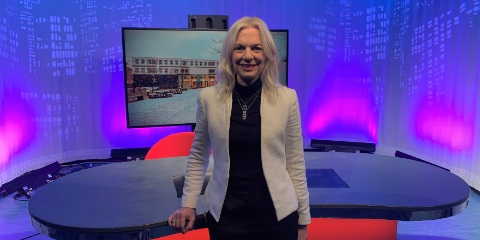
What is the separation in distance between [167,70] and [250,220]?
323cm

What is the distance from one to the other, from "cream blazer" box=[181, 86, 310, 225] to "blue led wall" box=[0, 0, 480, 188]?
301 cm

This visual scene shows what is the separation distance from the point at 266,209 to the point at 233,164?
0.57 ft

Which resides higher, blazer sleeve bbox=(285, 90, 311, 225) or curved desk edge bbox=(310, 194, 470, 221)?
blazer sleeve bbox=(285, 90, 311, 225)

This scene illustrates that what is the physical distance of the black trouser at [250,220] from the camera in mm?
986

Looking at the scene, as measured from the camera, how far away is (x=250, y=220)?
3.24 ft

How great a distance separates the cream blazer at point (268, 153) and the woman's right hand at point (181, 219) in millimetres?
23

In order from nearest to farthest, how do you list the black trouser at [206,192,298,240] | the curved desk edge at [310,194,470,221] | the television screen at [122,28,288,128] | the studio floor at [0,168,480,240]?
the black trouser at [206,192,298,240]
the curved desk edge at [310,194,470,221]
the studio floor at [0,168,480,240]
the television screen at [122,28,288,128]

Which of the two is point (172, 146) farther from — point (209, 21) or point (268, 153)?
point (209, 21)

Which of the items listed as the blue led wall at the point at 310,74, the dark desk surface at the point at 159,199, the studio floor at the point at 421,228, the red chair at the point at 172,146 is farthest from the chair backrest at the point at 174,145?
the blue led wall at the point at 310,74

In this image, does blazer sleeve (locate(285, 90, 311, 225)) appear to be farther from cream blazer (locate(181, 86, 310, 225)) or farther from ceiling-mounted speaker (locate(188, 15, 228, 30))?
ceiling-mounted speaker (locate(188, 15, 228, 30))

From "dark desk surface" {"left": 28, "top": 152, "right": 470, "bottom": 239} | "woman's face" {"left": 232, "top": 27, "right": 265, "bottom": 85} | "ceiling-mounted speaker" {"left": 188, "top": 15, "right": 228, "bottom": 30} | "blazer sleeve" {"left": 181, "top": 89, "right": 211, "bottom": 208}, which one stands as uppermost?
"ceiling-mounted speaker" {"left": 188, "top": 15, "right": 228, "bottom": 30}

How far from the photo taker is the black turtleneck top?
1.00 meters

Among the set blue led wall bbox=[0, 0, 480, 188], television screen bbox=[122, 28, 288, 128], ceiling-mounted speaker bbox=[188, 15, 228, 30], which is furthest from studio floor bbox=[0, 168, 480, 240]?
ceiling-mounted speaker bbox=[188, 15, 228, 30]

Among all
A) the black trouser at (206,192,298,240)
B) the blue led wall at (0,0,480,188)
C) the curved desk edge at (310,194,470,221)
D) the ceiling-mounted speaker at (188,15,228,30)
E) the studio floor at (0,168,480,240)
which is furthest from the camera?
the ceiling-mounted speaker at (188,15,228,30)
